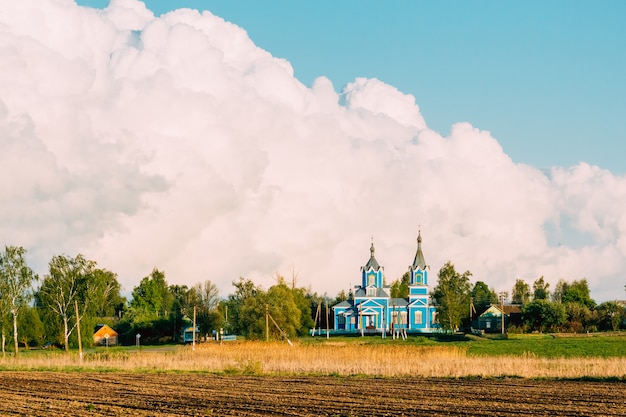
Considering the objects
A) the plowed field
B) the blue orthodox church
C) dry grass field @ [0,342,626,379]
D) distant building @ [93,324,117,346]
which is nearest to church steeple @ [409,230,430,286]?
the blue orthodox church

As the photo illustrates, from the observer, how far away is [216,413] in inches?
977

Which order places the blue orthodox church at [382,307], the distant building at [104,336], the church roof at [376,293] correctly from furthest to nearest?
the church roof at [376,293]
the blue orthodox church at [382,307]
the distant building at [104,336]

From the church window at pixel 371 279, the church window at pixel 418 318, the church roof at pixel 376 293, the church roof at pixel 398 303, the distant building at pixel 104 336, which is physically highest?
the church window at pixel 371 279

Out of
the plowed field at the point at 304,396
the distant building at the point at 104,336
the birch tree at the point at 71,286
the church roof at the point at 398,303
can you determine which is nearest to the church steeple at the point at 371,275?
A: the church roof at the point at 398,303

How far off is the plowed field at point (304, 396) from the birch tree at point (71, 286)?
36.9m

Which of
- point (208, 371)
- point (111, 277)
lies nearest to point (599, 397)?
point (208, 371)

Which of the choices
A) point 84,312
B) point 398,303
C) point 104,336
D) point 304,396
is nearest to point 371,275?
point 398,303

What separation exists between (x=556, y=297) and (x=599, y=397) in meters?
149

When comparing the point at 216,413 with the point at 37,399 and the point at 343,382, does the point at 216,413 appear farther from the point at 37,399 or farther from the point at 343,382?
the point at 343,382

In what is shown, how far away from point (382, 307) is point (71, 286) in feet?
185

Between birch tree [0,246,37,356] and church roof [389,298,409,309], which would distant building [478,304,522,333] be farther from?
birch tree [0,246,37,356]

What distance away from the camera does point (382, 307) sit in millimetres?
122625

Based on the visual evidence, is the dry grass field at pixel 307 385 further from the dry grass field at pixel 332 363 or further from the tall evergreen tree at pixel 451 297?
the tall evergreen tree at pixel 451 297

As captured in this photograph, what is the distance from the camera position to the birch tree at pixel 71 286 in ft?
253
